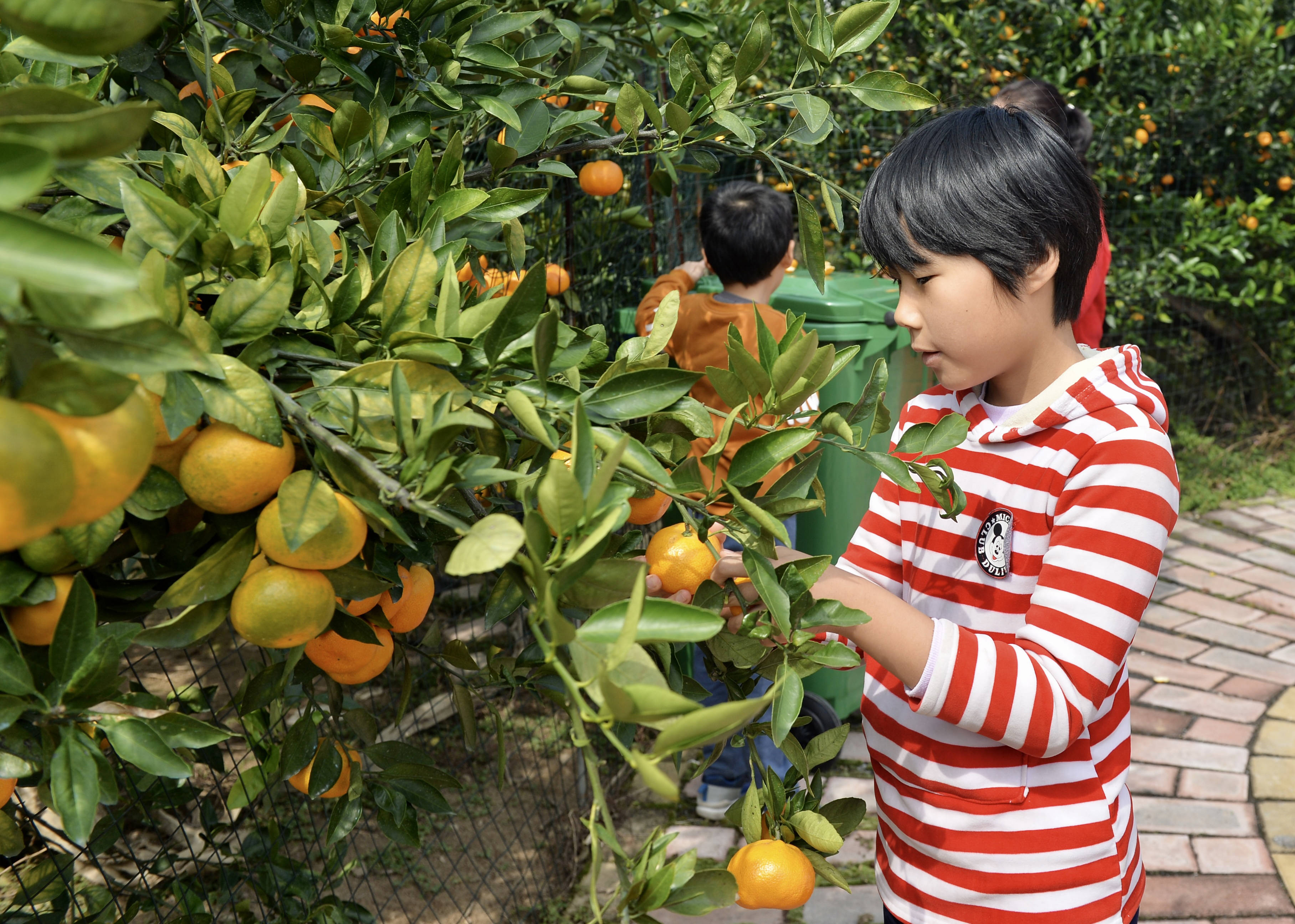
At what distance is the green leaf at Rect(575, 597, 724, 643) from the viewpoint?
21.9 inches

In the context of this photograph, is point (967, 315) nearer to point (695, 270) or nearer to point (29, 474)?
point (29, 474)

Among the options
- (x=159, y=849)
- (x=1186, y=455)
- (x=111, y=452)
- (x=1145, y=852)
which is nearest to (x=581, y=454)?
(x=111, y=452)

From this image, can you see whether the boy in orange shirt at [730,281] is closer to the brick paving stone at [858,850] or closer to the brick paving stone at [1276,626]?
the brick paving stone at [858,850]

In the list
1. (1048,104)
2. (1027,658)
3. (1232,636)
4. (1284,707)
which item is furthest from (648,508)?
(1232,636)

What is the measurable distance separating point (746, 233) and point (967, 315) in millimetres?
1863

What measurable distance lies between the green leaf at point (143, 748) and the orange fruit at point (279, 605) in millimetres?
95

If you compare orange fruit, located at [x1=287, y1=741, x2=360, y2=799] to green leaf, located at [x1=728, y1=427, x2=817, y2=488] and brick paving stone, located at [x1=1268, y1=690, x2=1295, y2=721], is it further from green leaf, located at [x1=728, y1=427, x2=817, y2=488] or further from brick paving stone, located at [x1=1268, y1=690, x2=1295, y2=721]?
brick paving stone, located at [x1=1268, y1=690, x2=1295, y2=721]

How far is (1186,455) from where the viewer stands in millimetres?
5742

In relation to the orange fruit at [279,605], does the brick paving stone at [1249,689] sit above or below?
below

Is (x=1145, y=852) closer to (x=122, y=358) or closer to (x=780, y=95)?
(x=780, y=95)

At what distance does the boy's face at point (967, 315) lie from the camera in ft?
3.94

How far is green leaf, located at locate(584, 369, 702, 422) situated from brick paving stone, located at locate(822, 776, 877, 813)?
2395 mm

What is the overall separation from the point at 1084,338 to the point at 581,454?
9.50ft

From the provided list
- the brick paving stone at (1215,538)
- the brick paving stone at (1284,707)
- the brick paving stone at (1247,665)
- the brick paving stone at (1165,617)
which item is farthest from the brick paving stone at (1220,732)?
the brick paving stone at (1215,538)
